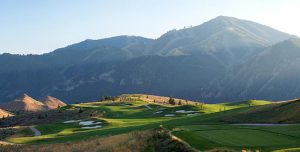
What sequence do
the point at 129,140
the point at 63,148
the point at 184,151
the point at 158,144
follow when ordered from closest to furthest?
the point at 184,151
the point at 158,144
the point at 129,140
the point at 63,148

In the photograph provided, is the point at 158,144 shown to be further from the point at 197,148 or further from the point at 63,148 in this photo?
the point at 63,148

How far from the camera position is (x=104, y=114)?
123188 millimetres

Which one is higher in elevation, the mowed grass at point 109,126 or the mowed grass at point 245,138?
the mowed grass at point 245,138

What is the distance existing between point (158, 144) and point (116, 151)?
12.4 feet

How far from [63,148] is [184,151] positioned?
19095 mm

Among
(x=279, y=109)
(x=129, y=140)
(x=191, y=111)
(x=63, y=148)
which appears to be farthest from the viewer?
(x=191, y=111)

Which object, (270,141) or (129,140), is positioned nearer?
(270,141)

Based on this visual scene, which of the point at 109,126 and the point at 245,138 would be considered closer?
the point at 245,138

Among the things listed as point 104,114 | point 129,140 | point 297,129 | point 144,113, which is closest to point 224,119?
point 297,129

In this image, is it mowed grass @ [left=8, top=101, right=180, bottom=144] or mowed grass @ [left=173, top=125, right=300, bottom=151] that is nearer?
mowed grass @ [left=173, top=125, right=300, bottom=151]

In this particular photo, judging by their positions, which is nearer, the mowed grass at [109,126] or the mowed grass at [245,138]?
the mowed grass at [245,138]

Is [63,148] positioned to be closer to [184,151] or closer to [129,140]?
[129,140]

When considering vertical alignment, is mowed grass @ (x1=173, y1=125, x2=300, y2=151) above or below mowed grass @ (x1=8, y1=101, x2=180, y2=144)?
above

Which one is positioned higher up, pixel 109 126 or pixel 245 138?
pixel 245 138
